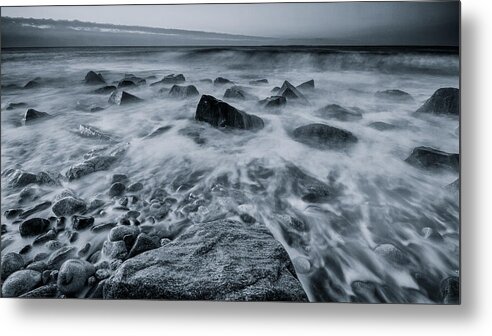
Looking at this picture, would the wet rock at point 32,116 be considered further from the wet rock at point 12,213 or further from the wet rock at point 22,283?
the wet rock at point 22,283

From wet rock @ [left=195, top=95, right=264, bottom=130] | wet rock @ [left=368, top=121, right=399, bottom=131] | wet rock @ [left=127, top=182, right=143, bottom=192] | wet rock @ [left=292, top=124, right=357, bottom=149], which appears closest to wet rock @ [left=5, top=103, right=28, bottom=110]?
wet rock @ [left=127, top=182, right=143, bottom=192]

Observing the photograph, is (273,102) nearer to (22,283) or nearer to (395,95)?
(395,95)

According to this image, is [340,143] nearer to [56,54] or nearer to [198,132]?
[198,132]

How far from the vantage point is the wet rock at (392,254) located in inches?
52.9

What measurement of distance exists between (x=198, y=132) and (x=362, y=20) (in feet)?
1.95

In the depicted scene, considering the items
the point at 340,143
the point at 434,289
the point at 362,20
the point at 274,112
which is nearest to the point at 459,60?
the point at 362,20

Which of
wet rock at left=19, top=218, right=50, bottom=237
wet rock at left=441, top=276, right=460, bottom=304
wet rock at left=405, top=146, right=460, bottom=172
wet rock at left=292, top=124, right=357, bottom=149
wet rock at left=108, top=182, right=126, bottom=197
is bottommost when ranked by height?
wet rock at left=441, top=276, right=460, bottom=304

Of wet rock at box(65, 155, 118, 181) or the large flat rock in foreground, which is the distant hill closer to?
wet rock at box(65, 155, 118, 181)

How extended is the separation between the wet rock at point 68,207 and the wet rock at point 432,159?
97 cm

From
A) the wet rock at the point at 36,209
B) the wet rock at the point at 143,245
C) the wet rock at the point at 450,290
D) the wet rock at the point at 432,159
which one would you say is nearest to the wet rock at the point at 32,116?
the wet rock at the point at 36,209

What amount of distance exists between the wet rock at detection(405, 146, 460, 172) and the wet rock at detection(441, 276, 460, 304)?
1.02ft

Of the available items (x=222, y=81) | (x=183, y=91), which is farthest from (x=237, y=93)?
(x=183, y=91)

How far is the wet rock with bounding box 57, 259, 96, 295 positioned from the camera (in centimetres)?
138

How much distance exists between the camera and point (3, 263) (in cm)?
141
